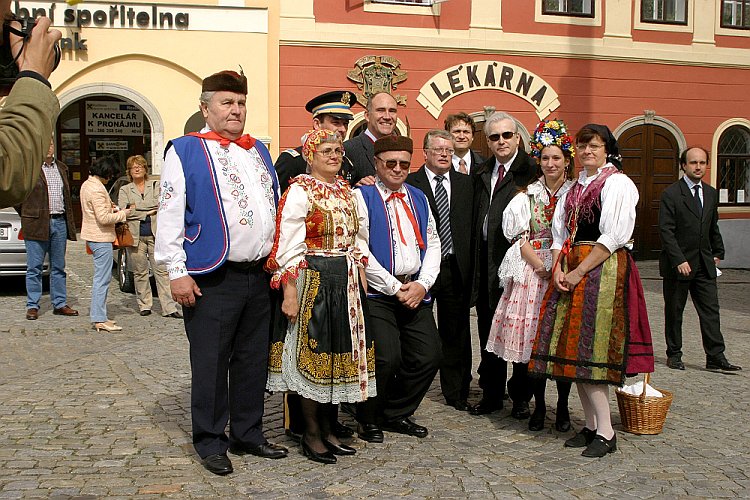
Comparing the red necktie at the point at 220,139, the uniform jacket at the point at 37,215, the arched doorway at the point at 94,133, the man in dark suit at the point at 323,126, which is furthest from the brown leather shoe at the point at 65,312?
the arched doorway at the point at 94,133

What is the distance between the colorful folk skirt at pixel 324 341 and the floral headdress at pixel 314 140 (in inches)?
23.3

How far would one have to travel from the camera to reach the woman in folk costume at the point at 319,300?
15.9 feet

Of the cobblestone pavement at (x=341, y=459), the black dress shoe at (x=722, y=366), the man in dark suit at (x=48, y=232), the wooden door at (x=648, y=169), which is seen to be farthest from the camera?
the wooden door at (x=648, y=169)

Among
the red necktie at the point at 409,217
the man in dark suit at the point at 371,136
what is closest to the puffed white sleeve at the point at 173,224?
the red necktie at the point at 409,217

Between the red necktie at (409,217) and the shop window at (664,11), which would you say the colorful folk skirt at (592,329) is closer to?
the red necktie at (409,217)

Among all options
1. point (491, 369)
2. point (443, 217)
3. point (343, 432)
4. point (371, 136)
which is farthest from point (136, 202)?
point (343, 432)

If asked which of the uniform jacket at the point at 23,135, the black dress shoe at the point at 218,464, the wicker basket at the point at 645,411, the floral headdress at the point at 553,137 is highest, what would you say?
the floral headdress at the point at 553,137

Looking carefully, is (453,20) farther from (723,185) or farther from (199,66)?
(723,185)

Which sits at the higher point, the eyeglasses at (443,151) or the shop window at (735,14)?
the shop window at (735,14)

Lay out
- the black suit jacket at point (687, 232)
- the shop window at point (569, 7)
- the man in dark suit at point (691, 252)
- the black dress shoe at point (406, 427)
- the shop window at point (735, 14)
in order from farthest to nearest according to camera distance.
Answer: the shop window at point (735, 14) < the shop window at point (569, 7) < the black suit jacket at point (687, 232) < the man in dark suit at point (691, 252) < the black dress shoe at point (406, 427)

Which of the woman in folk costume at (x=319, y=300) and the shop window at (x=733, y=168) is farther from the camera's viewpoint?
the shop window at (x=733, y=168)

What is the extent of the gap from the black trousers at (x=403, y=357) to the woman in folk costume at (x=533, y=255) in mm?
533

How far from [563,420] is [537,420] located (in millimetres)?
165

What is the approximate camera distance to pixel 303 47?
15.9 metres
